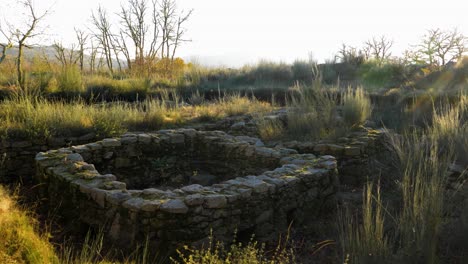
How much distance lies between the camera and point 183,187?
4.66m

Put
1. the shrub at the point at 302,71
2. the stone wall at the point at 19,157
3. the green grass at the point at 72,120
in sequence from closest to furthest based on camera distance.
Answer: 1. the stone wall at the point at 19,157
2. the green grass at the point at 72,120
3. the shrub at the point at 302,71

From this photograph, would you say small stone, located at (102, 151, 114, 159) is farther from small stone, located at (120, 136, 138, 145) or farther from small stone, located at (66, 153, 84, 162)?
small stone, located at (66, 153, 84, 162)

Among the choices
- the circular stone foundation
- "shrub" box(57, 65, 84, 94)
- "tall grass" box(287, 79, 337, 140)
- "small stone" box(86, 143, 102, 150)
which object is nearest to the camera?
the circular stone foundation

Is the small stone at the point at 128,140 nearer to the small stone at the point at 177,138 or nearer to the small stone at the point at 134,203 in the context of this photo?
the small stone at the point at 177,138

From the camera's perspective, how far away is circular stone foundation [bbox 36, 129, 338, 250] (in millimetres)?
4062

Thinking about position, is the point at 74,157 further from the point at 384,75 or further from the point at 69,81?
the point at 384,75

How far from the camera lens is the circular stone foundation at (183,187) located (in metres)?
4.06

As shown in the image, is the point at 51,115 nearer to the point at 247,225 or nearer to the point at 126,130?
the point at 126,130

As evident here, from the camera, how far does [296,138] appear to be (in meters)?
7.40

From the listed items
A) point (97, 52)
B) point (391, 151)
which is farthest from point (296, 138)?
point (97, 52)

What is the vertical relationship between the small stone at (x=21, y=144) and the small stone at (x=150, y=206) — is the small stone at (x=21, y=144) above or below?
above

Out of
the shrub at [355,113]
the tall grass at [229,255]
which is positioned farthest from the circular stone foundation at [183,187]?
the shrub at [355,113]

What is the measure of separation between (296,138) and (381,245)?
4.18m

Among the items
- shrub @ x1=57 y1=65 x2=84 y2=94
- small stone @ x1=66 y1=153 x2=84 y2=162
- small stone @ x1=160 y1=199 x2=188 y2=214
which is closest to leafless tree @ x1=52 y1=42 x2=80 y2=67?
shrub @ x1=57 y1=65 x2=84 y2=94
